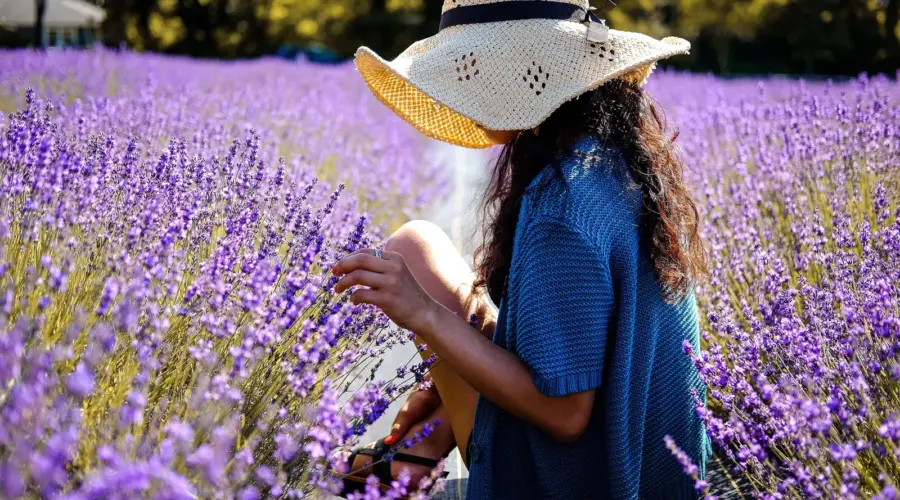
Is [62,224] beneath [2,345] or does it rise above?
beneath

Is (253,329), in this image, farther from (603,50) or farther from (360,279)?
(603,50)

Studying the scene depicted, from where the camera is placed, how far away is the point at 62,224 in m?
1.50

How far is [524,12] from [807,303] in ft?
2.80

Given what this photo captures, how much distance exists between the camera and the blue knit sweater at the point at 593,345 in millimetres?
1675

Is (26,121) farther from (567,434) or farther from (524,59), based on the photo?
(567,434)

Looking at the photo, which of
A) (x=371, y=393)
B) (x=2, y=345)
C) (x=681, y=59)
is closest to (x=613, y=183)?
(x=371, y=393)

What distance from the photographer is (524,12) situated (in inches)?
76.5

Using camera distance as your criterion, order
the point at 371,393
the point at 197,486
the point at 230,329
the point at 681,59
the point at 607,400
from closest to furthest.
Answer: the point at 197,486 → the point at 230,329 → the point at 371,393 → the point at 607,400 → the point at 681,59

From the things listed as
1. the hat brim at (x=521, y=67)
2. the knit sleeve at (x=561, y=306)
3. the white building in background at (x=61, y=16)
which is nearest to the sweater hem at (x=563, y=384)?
the knit sleeve at (x=561, y=306)

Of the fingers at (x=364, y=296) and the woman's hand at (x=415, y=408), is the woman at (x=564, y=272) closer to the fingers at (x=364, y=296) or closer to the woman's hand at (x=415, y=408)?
the fingers at (x=364, y=296)

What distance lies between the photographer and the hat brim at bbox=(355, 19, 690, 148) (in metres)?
1.83

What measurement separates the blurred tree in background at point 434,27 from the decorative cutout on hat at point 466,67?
25.2 m

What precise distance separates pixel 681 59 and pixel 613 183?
27985mm

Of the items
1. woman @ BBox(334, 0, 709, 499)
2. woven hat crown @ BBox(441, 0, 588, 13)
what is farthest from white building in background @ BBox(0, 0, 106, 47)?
woman @ BBox(334, 0, 709, 499)
